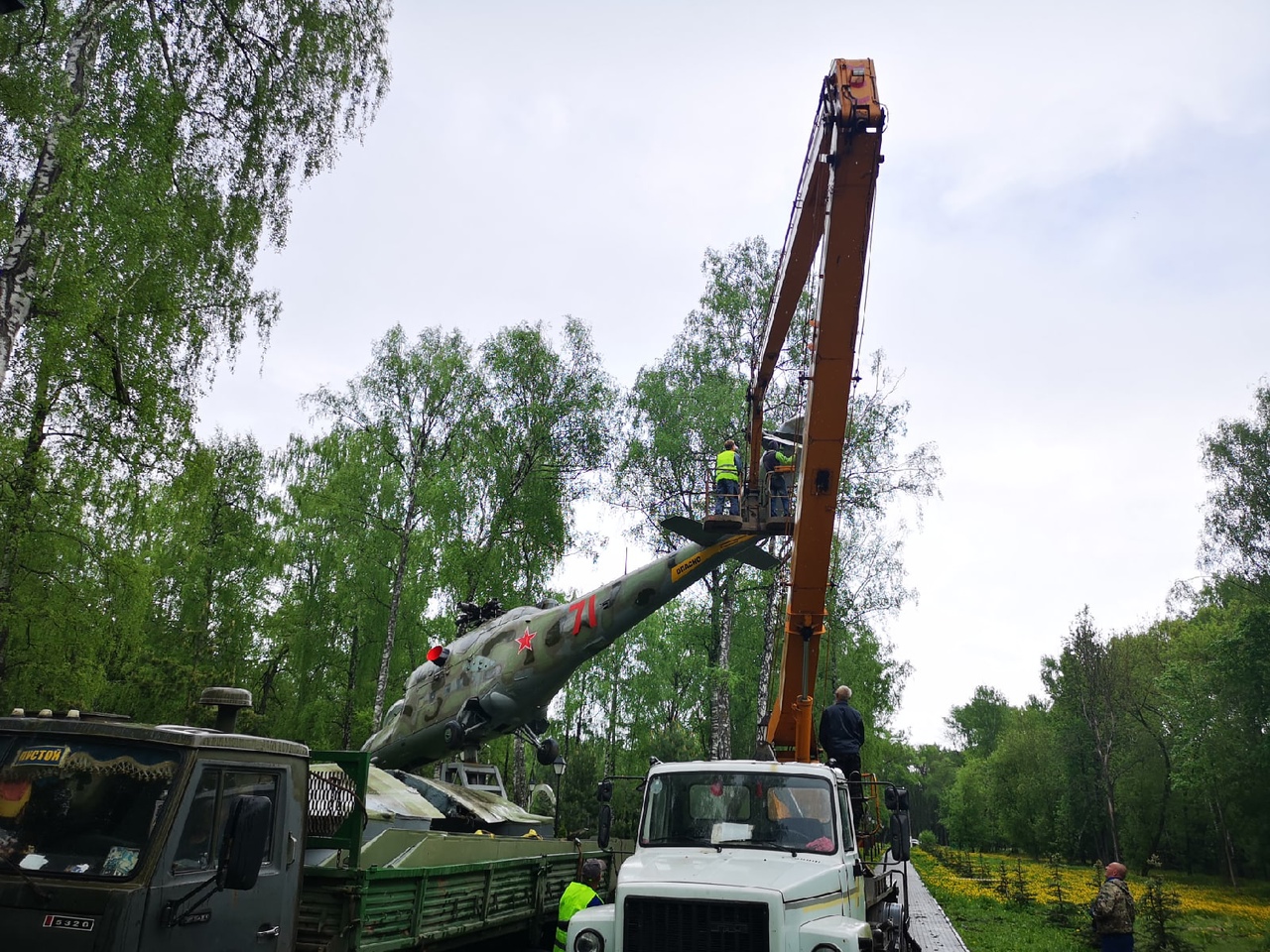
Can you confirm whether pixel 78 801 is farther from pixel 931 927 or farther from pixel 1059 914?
pixel 1059 914

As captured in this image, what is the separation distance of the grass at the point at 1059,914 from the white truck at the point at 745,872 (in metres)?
8.38

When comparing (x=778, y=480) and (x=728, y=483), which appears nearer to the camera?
(x=728, y=483)

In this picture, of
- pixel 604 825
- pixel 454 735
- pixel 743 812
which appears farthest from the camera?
pixel 454 735

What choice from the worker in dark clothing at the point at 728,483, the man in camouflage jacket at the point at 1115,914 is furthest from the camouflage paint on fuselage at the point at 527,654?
the man in camouflage jacket at the point at 1115,914

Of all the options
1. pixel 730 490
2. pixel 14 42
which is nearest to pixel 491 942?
pixel 730 490

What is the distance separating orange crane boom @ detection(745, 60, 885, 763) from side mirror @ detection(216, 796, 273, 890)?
6090mm

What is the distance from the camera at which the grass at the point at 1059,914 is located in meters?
14.6

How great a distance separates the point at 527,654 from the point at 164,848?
726 centimetres

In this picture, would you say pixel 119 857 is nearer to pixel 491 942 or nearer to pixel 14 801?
pixel 14 801

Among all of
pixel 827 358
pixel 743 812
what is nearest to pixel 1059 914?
pixel 743 812

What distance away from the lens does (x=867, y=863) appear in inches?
312

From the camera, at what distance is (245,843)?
4.32 m

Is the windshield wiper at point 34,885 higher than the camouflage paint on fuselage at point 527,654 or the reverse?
the reverse

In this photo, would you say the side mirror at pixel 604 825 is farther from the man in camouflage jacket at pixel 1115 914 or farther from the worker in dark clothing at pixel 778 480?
the man in camouflage jacket at pixel 1115 914
